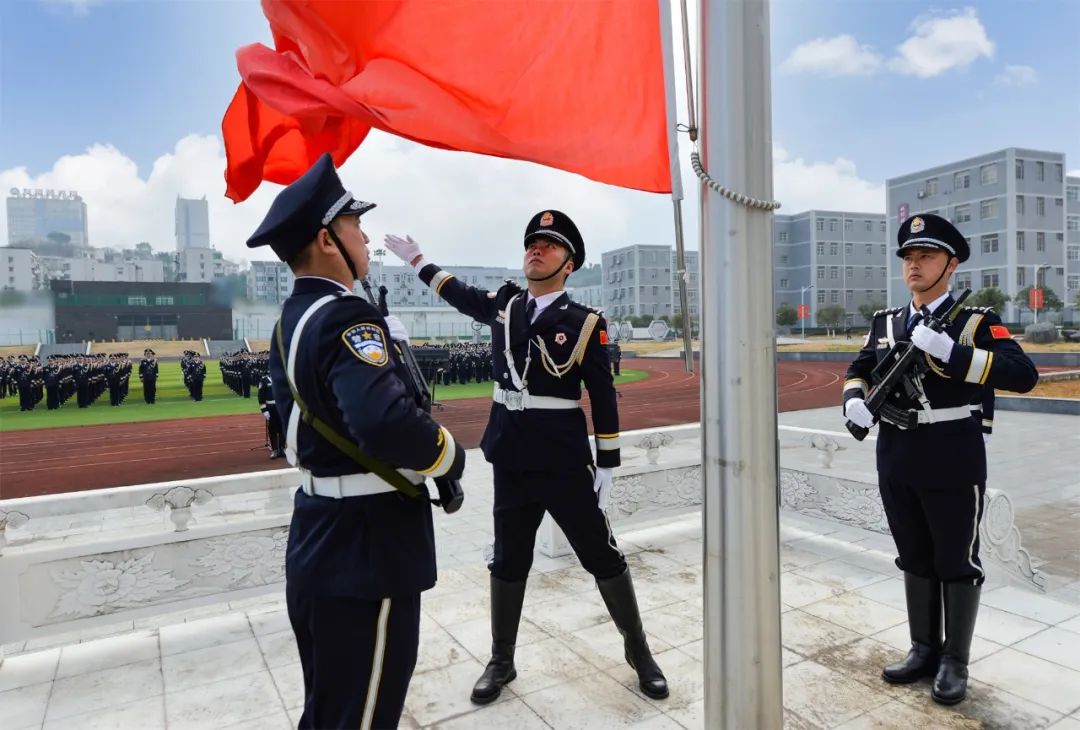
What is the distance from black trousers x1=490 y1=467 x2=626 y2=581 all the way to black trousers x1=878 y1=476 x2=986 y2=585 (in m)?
1.36

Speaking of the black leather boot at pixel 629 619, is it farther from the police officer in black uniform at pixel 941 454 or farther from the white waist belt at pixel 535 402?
the police officer in black uniform at pixel 941 454

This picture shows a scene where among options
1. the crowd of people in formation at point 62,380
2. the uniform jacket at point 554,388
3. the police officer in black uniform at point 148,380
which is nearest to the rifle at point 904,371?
the uniform jacket at point 554,388

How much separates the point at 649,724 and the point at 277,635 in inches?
85.4

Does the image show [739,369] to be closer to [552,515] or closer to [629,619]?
[552,515]

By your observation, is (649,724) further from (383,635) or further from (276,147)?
(276,147)

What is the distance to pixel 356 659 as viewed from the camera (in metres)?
1.85

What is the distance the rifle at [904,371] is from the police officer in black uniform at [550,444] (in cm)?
118

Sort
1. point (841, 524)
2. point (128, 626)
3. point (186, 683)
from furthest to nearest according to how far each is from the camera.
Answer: point (841, 524) → point (128, 626) → point (186, 683)

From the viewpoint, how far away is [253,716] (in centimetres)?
294

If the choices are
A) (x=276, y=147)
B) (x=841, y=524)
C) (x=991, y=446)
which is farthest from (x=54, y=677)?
(x=991, y=446)

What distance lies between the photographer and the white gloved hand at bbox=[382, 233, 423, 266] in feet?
11.3

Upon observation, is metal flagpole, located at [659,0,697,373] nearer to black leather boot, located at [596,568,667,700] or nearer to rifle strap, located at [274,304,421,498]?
rifle strap, located at [274,304,421,498]

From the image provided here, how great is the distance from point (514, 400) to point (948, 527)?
1974 mm

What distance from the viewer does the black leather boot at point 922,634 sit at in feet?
10.1
